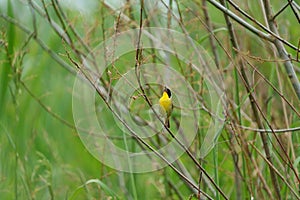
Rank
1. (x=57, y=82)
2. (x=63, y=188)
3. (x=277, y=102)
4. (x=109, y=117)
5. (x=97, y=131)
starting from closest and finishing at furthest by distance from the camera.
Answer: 1. (x=97, y=131)
2. (x=63, y=188)
3. (x=277, y=102)
4. (x=109, y=117)
5. (x=57, y=82)

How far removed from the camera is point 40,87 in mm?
2863

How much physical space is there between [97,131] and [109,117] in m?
0.76

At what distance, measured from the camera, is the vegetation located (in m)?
1.46

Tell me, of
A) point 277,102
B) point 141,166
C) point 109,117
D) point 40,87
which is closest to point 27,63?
point 40,87

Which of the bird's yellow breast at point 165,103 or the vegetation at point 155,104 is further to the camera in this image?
the vegetation at point 155,104

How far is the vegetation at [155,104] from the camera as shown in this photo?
4.80ft

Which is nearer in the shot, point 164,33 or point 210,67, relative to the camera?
point 210,67

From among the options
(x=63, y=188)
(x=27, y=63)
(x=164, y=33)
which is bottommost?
(x=63, y=188)

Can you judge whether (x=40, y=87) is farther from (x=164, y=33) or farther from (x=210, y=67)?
(x=210, y=67)

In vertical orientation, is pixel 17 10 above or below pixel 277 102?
above

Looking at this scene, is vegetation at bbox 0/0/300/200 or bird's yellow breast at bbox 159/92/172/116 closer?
bird's yellow breast at bbox 159/92/172/116

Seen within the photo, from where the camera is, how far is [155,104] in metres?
1.46

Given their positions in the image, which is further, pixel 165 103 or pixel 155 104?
pixel 155 104

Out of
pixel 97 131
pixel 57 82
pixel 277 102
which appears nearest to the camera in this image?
pixel 97 131
